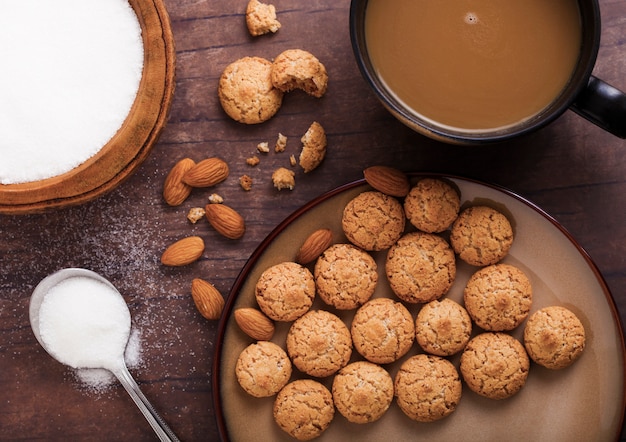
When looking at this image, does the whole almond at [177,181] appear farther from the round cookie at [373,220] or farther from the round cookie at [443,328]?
the round cookie at [443,328]

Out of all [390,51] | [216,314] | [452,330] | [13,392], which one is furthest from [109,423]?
[390,51]

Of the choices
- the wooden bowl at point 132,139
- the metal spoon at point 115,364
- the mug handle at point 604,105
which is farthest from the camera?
the metal spoon at point 115,364

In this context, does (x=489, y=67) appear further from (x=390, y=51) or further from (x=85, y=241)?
(x=85, y=241)

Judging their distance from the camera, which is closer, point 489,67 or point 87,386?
point 489,67

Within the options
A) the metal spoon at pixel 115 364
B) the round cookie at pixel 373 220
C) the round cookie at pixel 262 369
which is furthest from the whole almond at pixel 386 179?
the metal spoon at pixel 115 364

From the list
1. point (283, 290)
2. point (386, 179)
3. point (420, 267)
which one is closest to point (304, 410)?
point (283, 290)

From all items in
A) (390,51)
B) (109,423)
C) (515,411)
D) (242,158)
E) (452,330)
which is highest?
(390,51)
